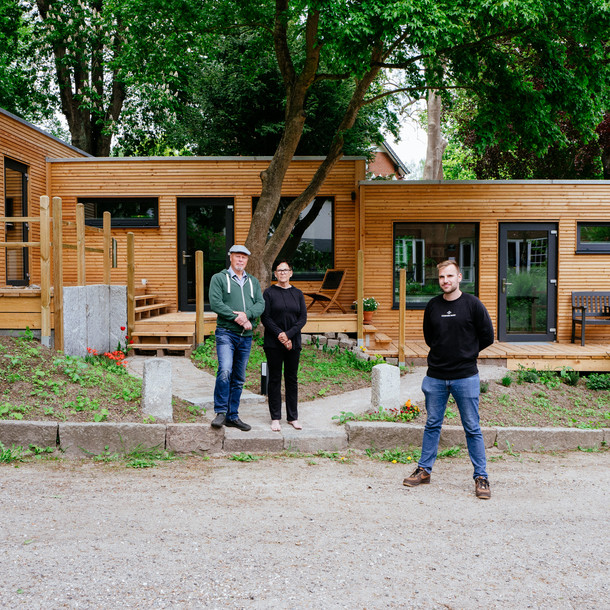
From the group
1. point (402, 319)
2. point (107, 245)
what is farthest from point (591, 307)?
point (107, 245)

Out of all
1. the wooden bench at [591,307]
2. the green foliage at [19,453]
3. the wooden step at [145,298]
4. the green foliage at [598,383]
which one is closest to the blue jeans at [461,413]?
the green foliage at [19,453]

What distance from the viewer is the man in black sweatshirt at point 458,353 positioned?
4832mm

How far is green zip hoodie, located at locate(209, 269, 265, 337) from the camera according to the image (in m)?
6.08

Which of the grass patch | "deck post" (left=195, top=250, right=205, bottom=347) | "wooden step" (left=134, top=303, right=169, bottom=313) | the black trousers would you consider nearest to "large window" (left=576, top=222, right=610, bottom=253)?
the grass patch

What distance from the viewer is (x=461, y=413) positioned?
4.95 metres

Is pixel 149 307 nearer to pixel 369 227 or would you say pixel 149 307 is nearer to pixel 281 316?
pixel 369 227

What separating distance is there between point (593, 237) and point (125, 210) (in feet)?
33.1

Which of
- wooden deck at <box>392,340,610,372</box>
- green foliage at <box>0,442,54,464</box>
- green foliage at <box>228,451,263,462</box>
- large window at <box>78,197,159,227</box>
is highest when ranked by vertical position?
large window at <box>78,197,159,227</box>

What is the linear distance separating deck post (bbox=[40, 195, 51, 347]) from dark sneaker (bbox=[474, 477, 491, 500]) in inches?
227

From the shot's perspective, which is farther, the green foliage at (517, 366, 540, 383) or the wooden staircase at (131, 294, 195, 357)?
the wooden staircase at (131, 294, 195, 357)

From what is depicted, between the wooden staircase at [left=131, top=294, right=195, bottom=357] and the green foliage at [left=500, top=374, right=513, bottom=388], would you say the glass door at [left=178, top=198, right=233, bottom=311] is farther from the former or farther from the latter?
the green foliage at [left=500, top=374, right=513, bottom=388]

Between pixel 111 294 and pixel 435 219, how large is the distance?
262 inches

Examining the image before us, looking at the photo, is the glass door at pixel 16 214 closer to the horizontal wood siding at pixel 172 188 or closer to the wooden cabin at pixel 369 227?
the wooden cabin at pixel 369 227

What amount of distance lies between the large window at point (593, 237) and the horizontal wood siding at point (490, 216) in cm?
14
